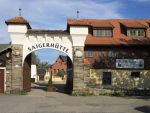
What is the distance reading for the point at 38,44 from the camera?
3584 cm

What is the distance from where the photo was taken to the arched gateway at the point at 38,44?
35062 millimetres

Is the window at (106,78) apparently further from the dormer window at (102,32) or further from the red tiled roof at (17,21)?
the red tiled roof at (17,21)

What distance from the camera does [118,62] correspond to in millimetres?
39750

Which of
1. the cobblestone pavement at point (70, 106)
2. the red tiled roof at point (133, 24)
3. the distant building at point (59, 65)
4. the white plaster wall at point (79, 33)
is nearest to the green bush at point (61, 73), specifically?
the distant building at point (59, 65)

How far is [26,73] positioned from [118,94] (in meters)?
9.36

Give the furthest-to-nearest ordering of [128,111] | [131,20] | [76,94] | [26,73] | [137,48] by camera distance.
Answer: [131,20], [137,48], [26,73], [76,94], [128,111]

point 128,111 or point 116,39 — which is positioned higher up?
point 116,39

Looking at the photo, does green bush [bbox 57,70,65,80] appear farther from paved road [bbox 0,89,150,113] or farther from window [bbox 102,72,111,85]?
paved road [bbox 0,89,150,113]

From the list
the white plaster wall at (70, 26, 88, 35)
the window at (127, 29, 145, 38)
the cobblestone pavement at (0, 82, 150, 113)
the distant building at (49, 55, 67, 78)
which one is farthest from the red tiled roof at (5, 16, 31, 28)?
the distant building at (49, 55, 67, 78)

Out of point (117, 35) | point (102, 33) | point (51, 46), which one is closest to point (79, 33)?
point (51, 46)

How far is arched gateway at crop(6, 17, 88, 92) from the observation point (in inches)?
1380

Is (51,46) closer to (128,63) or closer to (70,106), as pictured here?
(128,63)

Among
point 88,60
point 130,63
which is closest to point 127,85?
point 130,63

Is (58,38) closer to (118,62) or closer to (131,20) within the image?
(118,62)
